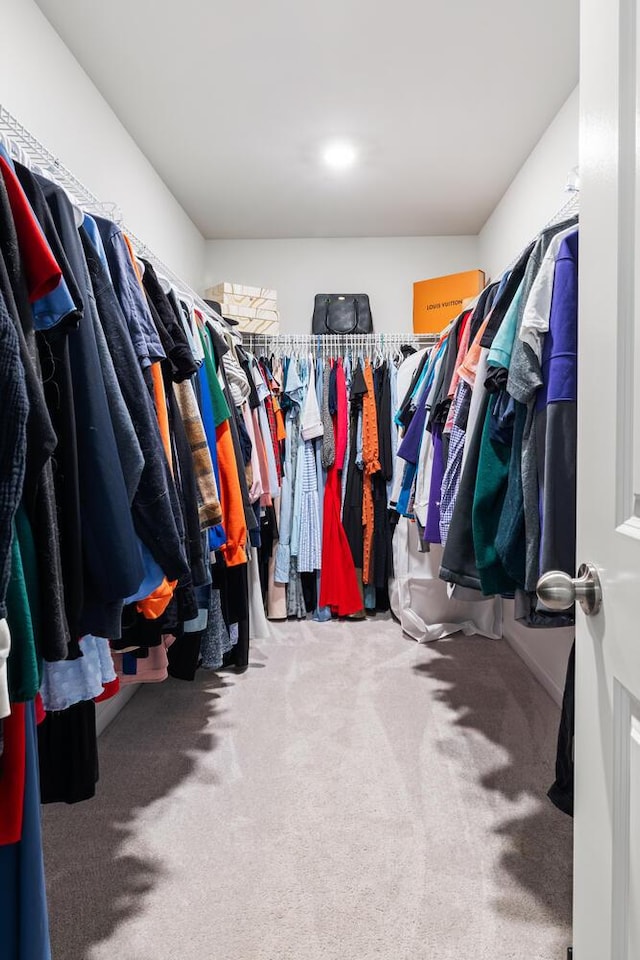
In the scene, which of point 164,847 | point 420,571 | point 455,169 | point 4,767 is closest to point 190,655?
point 164,847

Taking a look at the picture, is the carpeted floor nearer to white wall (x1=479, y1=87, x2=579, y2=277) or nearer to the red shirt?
the red shirt

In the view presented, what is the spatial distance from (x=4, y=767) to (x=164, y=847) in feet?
3.14

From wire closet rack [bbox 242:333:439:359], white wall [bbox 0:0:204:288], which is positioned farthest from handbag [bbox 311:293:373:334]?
white wall [bbox 0:0:204:288]

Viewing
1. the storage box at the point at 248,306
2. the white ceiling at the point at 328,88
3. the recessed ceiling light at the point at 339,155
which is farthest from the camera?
the storage box at the point at 248,306

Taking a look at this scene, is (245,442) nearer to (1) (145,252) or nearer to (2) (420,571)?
(1) (145,252)

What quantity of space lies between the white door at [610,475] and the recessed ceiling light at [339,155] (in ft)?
7.24

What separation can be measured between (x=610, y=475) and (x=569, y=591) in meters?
0.14

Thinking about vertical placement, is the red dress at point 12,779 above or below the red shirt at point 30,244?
below

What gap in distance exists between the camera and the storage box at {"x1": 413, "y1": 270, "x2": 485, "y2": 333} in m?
3.34

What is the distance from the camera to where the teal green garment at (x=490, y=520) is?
1.32 m

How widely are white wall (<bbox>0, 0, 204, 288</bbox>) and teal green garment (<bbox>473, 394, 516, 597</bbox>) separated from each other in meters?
1.72

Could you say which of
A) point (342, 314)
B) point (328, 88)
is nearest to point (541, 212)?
point (328, 88)

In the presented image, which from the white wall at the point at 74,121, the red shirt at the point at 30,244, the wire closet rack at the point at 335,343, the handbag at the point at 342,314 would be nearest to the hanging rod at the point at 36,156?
the red shirt at the point at 30,244

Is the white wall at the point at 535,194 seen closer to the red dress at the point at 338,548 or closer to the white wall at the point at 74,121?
the red dress at the point at 338,548
